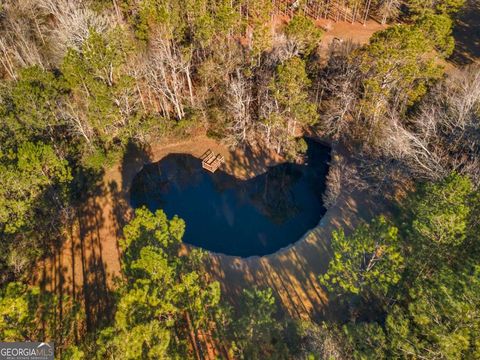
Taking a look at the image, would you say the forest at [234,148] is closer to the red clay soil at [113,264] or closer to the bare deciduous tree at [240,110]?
the bare deciduous tree at [240,110]

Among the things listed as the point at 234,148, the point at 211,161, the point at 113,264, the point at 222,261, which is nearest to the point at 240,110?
the point at 234,148

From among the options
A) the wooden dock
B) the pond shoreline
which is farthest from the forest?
the wooden dock

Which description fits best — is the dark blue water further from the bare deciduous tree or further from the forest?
the bare deciduous tree

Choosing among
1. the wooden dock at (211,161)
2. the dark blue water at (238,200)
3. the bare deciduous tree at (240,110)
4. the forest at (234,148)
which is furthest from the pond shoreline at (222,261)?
the bare deciduous tree at (240,110)

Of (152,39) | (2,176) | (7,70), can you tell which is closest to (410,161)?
(152,39)

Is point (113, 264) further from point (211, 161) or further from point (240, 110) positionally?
point (240, 110)

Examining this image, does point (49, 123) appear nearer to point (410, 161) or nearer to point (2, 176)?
point (2, 176)
